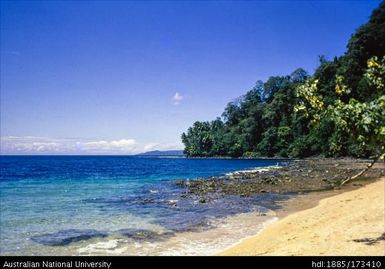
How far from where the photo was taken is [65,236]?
17.3 m

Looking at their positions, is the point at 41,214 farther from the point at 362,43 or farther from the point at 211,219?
the point at 362,43

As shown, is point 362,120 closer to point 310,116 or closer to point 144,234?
point 310,116

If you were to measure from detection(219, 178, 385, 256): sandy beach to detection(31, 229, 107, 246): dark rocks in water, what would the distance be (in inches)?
294

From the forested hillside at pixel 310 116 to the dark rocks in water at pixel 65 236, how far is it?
12.1 m

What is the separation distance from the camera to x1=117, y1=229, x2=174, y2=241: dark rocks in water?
1662 centimetres

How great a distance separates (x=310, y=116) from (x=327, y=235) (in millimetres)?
5268

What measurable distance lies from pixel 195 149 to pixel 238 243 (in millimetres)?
149896

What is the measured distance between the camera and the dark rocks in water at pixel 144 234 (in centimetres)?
1662

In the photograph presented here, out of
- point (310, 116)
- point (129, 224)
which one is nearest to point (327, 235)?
point (310, 116)

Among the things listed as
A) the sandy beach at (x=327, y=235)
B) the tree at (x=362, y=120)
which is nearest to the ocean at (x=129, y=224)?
the sandy beach at (x=327, y=235)

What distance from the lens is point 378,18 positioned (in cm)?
8438

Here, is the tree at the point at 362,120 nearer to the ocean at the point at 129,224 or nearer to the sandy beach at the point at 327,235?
the sandy beach at the point at 327,235

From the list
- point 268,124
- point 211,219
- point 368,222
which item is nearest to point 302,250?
point 368,222
